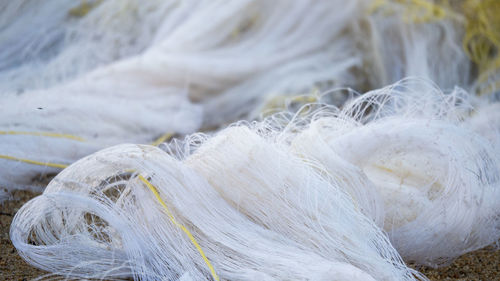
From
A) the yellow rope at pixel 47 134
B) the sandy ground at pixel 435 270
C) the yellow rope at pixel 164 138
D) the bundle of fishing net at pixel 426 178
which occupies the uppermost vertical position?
the bundle of fishing net at pixel 426 178

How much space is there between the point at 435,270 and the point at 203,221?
894 millimetres

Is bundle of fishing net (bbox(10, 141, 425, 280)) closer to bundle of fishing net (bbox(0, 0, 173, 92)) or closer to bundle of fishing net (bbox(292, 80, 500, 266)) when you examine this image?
bundle of fishing net (bbox(292, 80, 500, 266))

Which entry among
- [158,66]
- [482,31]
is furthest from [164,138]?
[482,31]

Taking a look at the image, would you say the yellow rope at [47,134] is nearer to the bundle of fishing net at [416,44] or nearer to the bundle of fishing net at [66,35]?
the bundle of fishing net at [66,35]

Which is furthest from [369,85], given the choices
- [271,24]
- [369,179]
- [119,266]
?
[119,266]

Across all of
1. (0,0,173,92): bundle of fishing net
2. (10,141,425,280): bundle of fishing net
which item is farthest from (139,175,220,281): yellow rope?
(0,0,173,92): bundle of fishing net

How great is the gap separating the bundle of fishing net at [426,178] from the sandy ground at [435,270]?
5 centimetres

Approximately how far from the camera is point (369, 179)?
2199 millimetres

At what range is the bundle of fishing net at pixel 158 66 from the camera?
294 cm

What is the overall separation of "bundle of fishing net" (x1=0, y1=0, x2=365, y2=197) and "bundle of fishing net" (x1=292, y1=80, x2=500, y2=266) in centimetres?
133

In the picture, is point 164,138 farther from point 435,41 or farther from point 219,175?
point 435,41

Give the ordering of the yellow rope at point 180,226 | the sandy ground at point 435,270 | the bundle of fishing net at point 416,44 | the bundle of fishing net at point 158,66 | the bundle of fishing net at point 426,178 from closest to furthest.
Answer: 1. the yellow rope at point 180,226
2. the sandy ground at point 435,270
3. the bundle of fishing net at point 426,178
4. the bundle of fishing net at point 158,66
5. the bundle of fishing net at point 416,44

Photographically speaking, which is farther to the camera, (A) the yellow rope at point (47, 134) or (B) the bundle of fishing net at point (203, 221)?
(A) the yellow rope at point (47, 134)

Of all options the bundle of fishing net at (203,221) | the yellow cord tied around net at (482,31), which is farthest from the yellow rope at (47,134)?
the yellow cord tied around net at (482,31)
